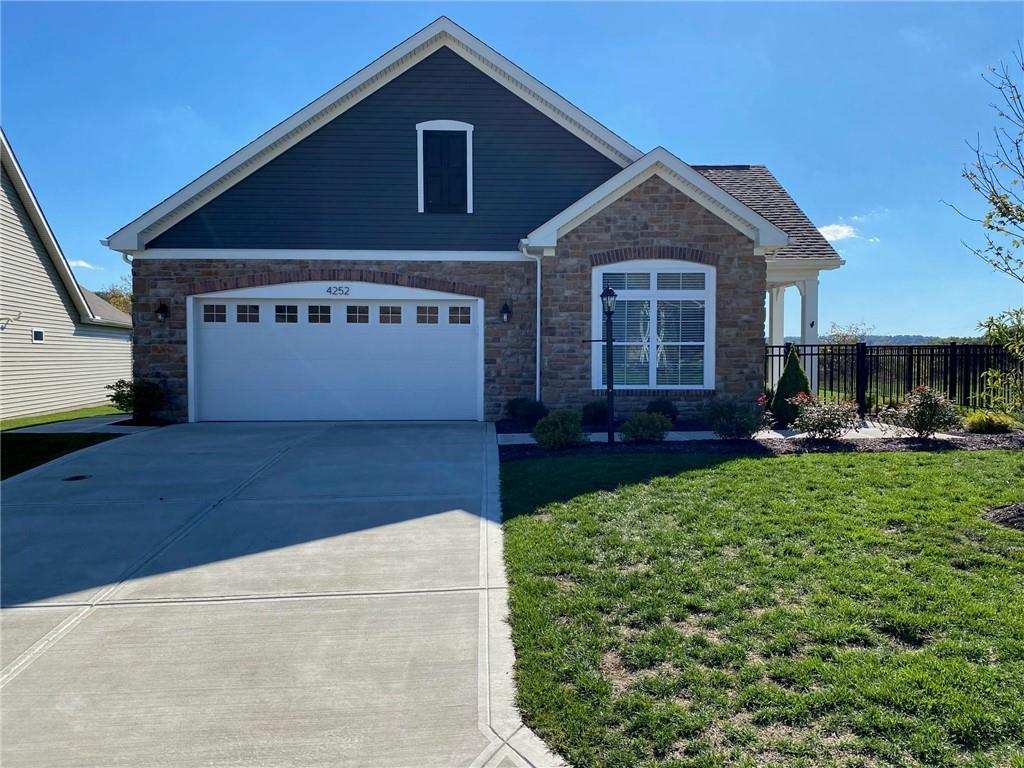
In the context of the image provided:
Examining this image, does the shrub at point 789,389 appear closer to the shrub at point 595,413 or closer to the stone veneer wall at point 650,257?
the stone veneer wall at point 650,257

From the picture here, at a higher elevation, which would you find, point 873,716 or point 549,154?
point 549,154

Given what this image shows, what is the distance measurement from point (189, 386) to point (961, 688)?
13868 mm

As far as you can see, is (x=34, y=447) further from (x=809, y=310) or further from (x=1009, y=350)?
(x=809, y=310)

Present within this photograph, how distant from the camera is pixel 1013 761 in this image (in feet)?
9.20

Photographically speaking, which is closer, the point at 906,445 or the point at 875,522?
the point at 875,522

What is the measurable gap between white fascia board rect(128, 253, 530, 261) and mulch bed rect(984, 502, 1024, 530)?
9548 millimetres

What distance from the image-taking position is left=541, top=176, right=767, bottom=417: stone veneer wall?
1263 centimetres

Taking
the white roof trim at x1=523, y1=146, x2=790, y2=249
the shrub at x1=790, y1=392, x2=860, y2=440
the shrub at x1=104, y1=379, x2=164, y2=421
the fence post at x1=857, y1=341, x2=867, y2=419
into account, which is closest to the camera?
the shrub at x1=790, y1=392, x2=860, y2=440

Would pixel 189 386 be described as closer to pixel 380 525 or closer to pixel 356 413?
pixel 356 413

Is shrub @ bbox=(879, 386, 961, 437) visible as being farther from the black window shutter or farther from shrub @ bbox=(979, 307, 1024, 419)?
the black window shutter

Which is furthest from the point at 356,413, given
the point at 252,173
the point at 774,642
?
the point at 774,642

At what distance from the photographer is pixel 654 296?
12.8m

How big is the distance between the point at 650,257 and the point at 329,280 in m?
6.62

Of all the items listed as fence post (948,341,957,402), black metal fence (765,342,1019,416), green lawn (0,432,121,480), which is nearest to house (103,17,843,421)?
green lawn (0,432,121,480)
